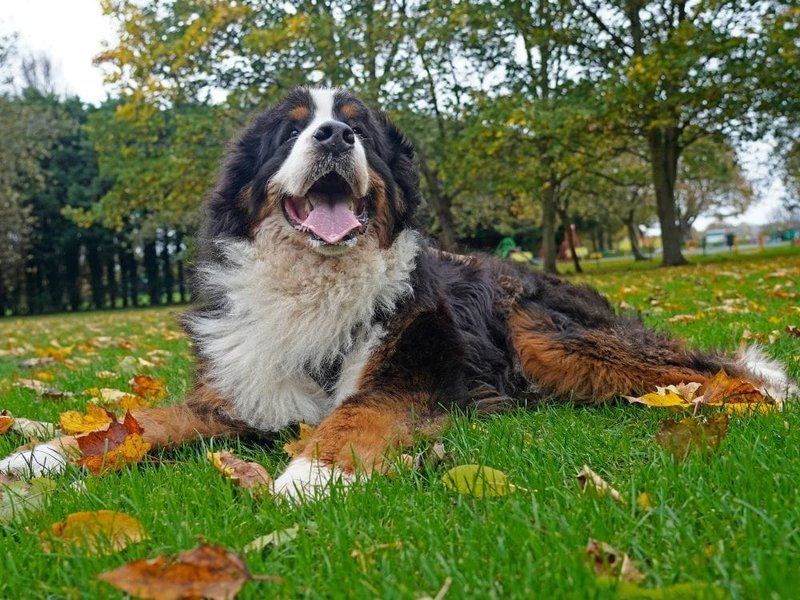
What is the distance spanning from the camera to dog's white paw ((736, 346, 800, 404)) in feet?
10.2

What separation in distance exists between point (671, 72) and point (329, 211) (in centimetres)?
1538

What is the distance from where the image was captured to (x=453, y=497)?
2.08 metres

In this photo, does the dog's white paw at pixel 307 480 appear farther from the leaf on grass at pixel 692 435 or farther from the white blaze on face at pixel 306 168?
the white blaze on face at pixel 306 168

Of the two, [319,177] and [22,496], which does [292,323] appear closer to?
[319,177]

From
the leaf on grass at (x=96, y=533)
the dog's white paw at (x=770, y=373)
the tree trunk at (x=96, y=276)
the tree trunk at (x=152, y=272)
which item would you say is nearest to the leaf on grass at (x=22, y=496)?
the leaf on grass at (x=96, y=533)

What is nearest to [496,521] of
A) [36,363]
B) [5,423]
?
[5,423]

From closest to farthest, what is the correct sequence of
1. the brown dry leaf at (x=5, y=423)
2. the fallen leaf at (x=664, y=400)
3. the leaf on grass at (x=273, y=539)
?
the leaf on grass at (x=273, y=539)
the fallen leaf at (x=664, y=400)
the brown dry leaf at (x=5, y=423)

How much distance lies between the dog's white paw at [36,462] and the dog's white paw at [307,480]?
3.38ft

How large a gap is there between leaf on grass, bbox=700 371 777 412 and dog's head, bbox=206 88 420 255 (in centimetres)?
172

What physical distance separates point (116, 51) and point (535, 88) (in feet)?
39.7

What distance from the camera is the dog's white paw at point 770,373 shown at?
123 inches

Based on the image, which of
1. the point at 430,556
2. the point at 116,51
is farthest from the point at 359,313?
the point at 116,51

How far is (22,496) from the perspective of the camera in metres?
2.28

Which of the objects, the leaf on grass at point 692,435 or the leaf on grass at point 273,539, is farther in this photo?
the leaf on grass at point 692,435
